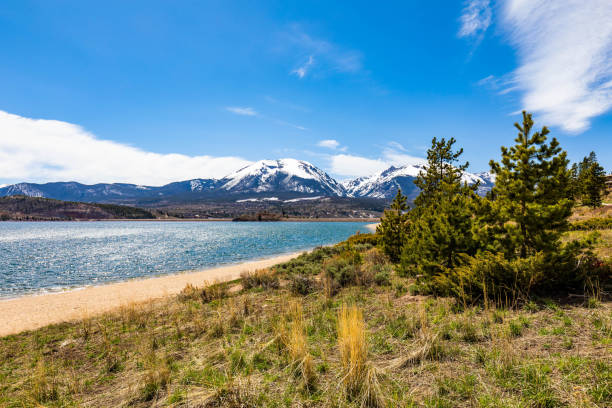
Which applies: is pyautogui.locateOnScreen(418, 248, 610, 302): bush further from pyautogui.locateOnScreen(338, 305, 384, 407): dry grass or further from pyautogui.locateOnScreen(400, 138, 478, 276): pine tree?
pyautogui.locateOnScreen(338, 305, 384, 407): dry grass

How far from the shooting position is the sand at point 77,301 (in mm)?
12360

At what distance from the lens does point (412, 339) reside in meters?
5.59

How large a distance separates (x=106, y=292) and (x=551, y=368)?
2309 centimetres

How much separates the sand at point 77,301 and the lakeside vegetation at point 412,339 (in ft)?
9.06

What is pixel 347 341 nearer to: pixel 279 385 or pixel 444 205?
pixel 279 385

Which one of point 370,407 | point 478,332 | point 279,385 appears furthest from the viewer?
point 478,332

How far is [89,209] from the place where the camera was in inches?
7781

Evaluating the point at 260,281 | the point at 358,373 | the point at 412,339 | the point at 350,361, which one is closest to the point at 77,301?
the point at 260,281

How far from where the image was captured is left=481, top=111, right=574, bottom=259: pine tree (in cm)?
711

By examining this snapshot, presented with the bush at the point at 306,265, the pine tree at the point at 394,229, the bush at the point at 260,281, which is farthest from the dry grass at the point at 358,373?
the pine tree at the point at 394,229

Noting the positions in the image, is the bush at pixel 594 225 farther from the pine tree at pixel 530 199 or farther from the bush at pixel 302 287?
the bush at pixel 302 287

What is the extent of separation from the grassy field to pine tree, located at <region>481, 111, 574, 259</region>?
1654 mm

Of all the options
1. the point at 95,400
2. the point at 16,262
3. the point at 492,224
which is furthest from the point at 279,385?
the point at 16,262

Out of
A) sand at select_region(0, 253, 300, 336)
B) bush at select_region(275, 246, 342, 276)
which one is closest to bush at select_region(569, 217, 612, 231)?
bush at select_region(275, 246, 342, 276)
